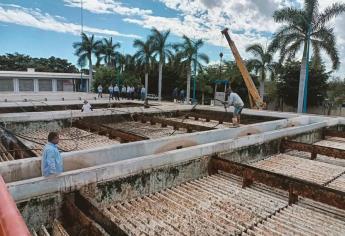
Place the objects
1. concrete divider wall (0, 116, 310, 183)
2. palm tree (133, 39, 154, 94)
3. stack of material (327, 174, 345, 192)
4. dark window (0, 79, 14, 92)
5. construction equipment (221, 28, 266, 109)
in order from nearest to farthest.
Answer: concrete divider wall (0, 116, 310, 183) → stack of material (327, 174, 345, 192) → construction equipment (221, 28, 266, 109) → dark window (0, 79, 14, 92) → palm tree (133, 39, 154, 94)

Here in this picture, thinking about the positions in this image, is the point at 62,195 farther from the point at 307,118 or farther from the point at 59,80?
the point at 59,80

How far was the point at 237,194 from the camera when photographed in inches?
253

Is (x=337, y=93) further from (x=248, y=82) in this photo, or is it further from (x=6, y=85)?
(x=6, y=85)

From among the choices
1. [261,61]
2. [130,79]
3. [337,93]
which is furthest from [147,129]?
[130,79]

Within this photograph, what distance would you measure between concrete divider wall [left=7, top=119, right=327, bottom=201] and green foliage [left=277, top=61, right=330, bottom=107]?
29607 mm

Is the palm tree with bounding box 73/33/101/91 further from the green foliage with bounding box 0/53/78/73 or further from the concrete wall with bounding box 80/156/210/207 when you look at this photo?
the concrete wall with bounding box 80/156/210/207

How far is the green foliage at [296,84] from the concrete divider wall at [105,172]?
29.6 m

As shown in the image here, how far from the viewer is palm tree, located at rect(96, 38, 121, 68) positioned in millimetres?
53812

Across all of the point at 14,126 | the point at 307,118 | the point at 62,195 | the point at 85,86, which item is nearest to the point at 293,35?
the point at 307,118

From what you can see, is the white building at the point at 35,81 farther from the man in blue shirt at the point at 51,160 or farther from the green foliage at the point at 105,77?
the man in blue shirt at the point at 51,160

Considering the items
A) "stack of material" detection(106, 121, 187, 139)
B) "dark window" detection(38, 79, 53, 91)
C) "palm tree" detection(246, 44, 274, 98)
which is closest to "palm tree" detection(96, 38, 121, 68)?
"dark window" detection(38, 79, 53, 91)

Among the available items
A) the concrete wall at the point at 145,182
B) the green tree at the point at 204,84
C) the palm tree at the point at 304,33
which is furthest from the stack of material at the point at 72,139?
the green tree at the point at 204,84

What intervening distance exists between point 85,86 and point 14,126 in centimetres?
4065

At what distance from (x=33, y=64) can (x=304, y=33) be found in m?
59.6
